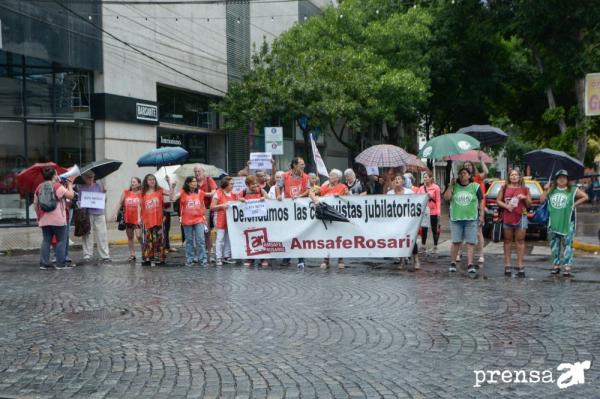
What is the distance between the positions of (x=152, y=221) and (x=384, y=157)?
4814 mm

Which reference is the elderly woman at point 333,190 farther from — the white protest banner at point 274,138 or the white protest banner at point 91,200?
the white protest banner at point 274,138

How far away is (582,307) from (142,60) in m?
20.9

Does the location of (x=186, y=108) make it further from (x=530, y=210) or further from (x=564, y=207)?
(x=564, y=207)

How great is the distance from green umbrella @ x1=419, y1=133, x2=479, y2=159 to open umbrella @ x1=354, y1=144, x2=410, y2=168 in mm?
629

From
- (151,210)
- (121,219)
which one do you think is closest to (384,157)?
(151,210)

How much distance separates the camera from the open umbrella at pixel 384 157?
47.7 feet

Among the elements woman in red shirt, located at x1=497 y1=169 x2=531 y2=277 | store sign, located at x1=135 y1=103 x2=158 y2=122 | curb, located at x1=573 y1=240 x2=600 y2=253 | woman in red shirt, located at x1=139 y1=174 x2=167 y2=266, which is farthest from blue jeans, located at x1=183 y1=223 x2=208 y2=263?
store sign, located at x1=135 y1=103 x2=158 y2=122

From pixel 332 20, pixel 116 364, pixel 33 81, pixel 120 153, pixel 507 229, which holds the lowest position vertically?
pixel 116 364

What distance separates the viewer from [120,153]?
82.7ft

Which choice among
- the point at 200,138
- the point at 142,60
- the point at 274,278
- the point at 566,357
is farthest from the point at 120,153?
the point at 566,357

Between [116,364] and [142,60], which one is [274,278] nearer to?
[116,364]

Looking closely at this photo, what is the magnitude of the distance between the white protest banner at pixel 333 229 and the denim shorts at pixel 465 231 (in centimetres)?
82

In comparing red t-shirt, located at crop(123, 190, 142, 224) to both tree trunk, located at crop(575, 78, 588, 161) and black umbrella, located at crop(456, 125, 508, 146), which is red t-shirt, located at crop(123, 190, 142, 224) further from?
tree trunk, located at crop(575, 78, 588, 161)

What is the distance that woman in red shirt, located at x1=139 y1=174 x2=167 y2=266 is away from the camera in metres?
13.7
